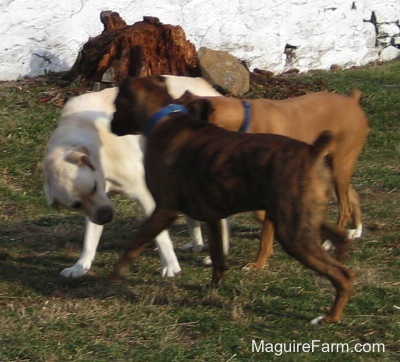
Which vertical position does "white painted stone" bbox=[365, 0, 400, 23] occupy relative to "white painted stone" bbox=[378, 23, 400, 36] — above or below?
above

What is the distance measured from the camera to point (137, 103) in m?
5.72

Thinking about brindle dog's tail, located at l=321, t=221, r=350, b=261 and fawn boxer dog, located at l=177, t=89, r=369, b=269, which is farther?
fawn boxer dog, located at l=177, t=89, r=369, b=269

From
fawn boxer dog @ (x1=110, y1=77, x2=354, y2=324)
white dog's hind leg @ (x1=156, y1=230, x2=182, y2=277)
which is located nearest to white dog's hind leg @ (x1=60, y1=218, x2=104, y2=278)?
white dog's hind leg @ (x1=156, y1=230, x2=182, y2=277)

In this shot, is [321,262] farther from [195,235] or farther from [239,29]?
[239,29]

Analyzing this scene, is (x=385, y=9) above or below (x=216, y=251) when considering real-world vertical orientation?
below

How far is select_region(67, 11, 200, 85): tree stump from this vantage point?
1073 centimetres

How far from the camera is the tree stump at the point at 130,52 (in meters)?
10.7

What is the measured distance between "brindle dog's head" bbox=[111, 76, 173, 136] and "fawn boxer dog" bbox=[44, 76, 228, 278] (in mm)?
359

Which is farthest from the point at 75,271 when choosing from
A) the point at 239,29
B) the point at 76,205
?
the point at 239,29

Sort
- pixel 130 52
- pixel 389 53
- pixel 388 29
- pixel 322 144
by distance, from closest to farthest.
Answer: pixel 322 144 → pixel 130 52 → pixel 388 29 → pixel 389 53

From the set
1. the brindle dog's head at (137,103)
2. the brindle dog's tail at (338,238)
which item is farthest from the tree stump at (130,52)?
the brindle dog's tail at (338,238)

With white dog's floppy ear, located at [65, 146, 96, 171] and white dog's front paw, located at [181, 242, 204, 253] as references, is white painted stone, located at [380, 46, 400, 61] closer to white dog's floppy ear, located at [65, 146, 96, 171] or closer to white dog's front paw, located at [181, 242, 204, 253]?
white dog's front paw, located at [181, 242, 204, 253]

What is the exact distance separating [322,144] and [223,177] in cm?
58

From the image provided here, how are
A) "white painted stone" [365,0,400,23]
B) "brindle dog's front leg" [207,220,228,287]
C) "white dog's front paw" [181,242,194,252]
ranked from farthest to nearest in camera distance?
"white painted stone" [365,0,400,23], "white dog's front paw" [181,242,194,252], "brindle dog's front leg" [207,220,228,287]
